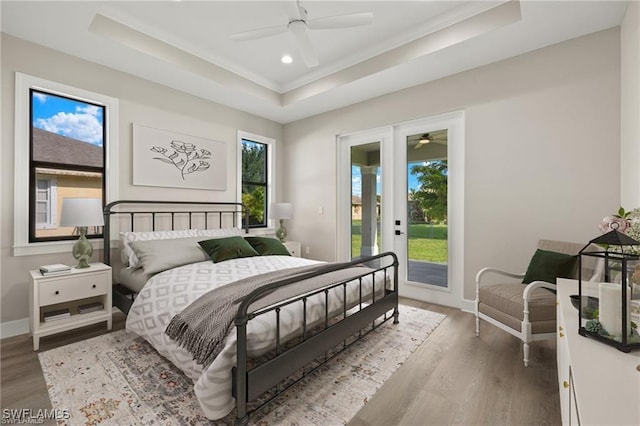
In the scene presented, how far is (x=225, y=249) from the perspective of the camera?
10.3 ft

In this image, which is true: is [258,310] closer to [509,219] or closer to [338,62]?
[509,219]

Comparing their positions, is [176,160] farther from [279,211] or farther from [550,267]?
[550,267]

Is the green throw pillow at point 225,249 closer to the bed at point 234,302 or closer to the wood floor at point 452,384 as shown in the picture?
the bed at point 234,302

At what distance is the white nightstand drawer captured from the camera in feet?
8.13

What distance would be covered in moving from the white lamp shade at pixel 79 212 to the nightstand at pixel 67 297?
452mm

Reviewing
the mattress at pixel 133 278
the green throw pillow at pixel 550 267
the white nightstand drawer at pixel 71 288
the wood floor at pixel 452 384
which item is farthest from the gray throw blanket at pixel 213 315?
the green throw pillow at pixel 550 267

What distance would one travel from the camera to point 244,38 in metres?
2.46

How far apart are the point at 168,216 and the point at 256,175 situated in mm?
1626

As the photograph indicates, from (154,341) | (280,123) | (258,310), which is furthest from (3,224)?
(280,123)

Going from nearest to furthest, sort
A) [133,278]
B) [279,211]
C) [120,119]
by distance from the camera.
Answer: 1. [133,278]
2. [120,119]
3. [279,211]

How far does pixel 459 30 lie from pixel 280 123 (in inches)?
126

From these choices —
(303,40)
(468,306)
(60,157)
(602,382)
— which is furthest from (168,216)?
(602,382)

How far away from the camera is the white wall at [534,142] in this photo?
2600 mm

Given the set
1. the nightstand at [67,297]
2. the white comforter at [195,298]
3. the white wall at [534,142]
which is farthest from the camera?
the white wall at [534,142]
